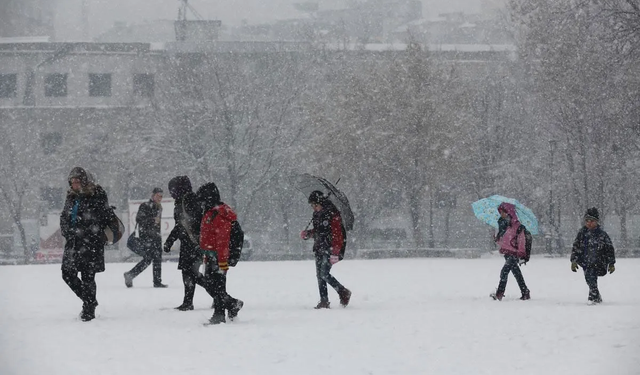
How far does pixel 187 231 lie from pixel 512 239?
16.7 feet

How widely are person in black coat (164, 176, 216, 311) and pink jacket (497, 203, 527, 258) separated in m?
4.64

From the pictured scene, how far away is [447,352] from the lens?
8.95 m

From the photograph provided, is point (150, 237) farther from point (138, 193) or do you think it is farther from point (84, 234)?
point (138, 193)

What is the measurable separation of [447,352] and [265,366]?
1759 mm

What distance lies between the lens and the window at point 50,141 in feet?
176

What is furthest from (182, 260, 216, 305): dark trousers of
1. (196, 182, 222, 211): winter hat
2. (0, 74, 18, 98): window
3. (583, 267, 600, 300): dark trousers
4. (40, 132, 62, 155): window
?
(0, 74, 18, 98): window

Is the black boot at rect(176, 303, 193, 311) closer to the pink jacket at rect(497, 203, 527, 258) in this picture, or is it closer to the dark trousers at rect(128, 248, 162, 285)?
the dark trousers at rect(128, 248, 162, 285)

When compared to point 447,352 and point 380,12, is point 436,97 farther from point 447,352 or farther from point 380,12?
point 380,12

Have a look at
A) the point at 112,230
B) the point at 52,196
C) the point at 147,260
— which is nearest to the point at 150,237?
the point at 147,260

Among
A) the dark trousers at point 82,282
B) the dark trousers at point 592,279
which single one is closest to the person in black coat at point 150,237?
the dark trousers at point 82,282

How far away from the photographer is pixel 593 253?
1370 cm

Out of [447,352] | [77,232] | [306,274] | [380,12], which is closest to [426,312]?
[447,352]

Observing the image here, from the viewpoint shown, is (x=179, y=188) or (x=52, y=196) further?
(x=52, y=196)

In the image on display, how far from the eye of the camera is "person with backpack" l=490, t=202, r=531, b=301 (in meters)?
14.4
